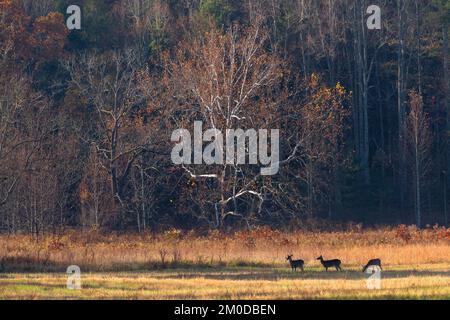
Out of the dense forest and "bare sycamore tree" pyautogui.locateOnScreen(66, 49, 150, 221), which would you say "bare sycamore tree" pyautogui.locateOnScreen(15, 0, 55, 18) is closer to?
the dense forest

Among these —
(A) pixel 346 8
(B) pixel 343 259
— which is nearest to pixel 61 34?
(A) pixel 346 8

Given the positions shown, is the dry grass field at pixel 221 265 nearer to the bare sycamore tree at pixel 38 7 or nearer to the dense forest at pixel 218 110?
the dense forest at pixel 218 110

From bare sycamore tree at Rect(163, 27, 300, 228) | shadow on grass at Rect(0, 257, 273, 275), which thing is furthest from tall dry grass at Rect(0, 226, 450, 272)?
bare sycamore tree at Rect(163, 27, 300, 228)

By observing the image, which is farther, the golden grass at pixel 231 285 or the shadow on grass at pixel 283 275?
the shadow on grass at pixel 283 275

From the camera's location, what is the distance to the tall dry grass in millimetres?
25484

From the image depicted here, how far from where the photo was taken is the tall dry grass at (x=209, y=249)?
25484 millimetres

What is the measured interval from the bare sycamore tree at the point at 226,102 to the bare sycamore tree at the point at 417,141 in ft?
29.2

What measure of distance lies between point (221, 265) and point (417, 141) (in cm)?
2536

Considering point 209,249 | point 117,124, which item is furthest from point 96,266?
point 117,124

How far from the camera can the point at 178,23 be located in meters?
56.1

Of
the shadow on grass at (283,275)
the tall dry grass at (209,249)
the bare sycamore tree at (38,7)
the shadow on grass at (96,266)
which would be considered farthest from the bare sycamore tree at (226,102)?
the shadow on grass at (283,275)

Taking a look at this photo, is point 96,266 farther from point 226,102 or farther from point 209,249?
point 226,102

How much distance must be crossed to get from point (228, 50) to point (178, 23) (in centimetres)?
1174

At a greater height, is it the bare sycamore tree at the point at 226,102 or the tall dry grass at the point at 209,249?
the bare sycamore tree at the point at 226,102
